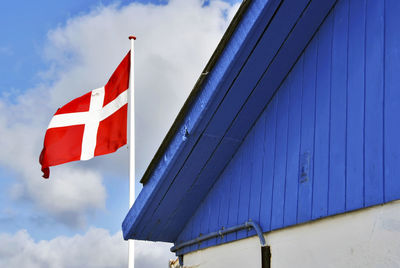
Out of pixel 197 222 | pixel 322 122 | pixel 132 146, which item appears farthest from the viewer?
pixel 132 146

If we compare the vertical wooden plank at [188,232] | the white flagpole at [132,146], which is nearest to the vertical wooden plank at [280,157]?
the vertical wooden plank at [188,232]

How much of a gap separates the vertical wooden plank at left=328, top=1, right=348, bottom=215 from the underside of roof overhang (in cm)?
25

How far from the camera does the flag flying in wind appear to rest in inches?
293

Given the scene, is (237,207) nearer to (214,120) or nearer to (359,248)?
(214,120)

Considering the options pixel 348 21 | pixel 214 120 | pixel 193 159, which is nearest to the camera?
pixel 348 21

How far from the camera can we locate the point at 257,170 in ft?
15.0

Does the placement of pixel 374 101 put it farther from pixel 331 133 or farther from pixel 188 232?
pixel 188 232

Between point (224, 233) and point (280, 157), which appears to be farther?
point (224, 233)

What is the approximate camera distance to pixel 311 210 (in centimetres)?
371

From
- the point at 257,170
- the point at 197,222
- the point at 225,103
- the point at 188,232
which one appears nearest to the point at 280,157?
the point at 257,170

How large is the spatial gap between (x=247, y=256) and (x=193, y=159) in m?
1.10

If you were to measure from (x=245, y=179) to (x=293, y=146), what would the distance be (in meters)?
0.77

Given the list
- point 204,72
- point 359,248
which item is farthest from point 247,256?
point 204,72

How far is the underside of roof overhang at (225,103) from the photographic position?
4105 mm
